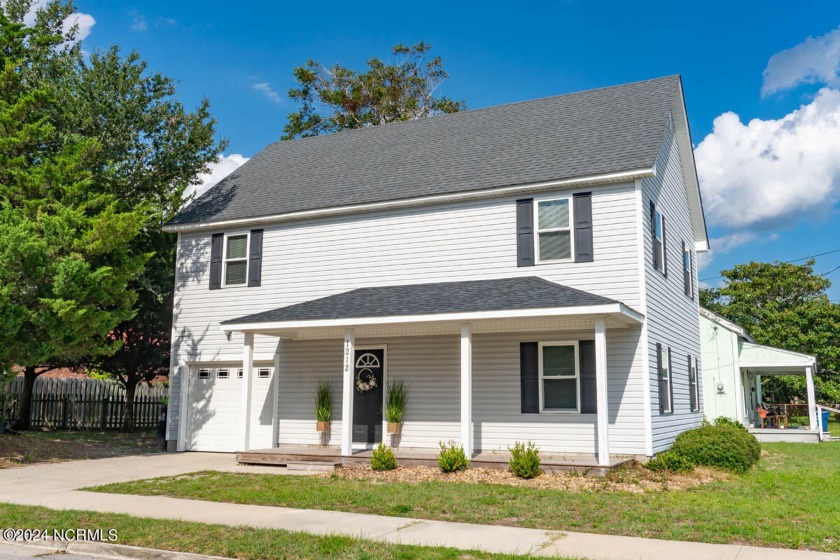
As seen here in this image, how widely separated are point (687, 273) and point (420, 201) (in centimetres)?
829

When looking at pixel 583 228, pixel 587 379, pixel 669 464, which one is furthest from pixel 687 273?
pixel 669 464

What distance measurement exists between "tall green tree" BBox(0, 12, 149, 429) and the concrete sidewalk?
3.25 m

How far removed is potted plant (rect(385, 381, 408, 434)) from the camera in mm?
15422

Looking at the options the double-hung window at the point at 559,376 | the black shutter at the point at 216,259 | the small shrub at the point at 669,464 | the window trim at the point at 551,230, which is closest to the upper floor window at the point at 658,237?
the window trim at the point at 551,230

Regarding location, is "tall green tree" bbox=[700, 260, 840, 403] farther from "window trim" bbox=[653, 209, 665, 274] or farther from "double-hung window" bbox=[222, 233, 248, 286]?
"double-hung window" bbox=[222, 233, 248, 286]

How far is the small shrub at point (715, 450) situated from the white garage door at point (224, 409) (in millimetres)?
9354

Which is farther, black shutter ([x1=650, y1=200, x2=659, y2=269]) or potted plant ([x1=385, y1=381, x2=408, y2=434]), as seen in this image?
potted plant ([x1=385, y1=381, x2=408, y2=434])

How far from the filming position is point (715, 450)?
13906 millimetres

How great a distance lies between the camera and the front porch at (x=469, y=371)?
1343cm

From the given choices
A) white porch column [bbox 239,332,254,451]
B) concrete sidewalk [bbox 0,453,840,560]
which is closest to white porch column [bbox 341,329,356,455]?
white porch column [bbox 239,332,254,451]

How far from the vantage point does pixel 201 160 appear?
22.7 metres

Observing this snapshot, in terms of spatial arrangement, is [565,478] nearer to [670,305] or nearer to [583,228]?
[583,228]

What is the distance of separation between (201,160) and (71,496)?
14.0 meters

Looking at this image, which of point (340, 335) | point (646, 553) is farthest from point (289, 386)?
point (646, 553)
